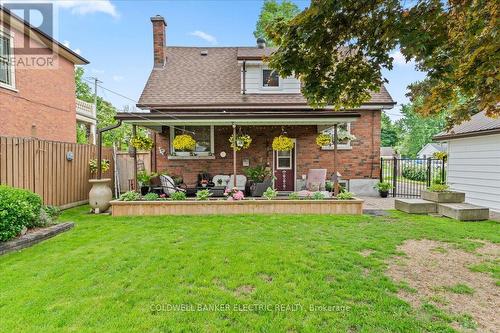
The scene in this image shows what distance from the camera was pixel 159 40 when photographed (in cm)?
1351

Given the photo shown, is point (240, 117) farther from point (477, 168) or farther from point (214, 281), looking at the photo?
point (477, 168)

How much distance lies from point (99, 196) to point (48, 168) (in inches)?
61.2

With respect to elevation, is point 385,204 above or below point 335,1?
below

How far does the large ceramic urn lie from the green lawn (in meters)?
2.07

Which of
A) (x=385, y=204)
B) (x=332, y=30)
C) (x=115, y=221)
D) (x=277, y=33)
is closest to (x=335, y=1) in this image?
(x=332, y=30)

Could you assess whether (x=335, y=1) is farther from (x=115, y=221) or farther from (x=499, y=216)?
(x=499, y=216)

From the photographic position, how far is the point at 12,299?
3.12 m

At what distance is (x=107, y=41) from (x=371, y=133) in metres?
18.7

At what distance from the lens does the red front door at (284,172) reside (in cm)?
1194

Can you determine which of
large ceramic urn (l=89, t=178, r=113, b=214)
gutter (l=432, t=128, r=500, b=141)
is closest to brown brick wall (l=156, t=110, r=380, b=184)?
gutter (l=432, t=128, r=500, b=141)

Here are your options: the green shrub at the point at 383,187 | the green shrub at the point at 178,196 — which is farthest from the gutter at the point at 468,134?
the green shrub at the point at 178,196

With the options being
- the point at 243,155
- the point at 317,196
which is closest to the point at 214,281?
the point at 317,196

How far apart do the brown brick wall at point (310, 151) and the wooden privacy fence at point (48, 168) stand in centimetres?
302

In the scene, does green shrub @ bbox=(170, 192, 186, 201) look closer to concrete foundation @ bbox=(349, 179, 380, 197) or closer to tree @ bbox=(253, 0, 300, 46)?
concrete foundation @ bbox=(349, 179, 380, 197)
